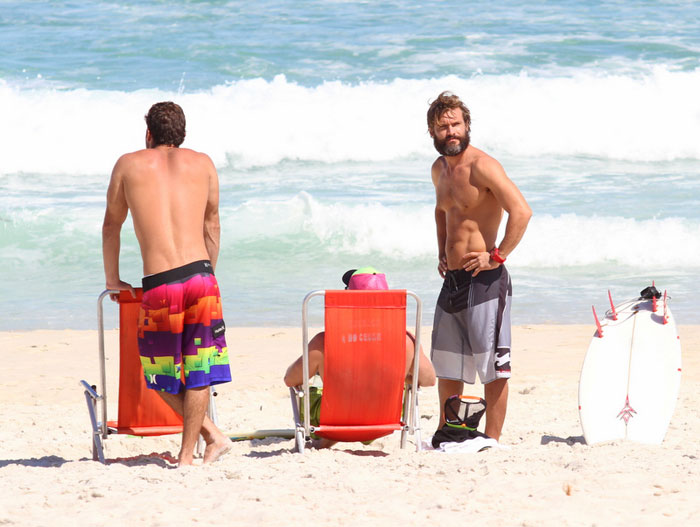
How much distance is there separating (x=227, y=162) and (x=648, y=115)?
7903mm

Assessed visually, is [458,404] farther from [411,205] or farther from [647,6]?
[647,6]

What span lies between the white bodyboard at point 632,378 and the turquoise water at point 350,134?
3.56 metres

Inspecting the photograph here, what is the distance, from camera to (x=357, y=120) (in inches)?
684

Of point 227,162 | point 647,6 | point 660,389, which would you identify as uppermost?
point 647,6

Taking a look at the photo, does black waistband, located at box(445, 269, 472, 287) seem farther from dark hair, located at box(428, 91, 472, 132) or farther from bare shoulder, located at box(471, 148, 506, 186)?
dark hair, located at box(428, 91, 472, 132)

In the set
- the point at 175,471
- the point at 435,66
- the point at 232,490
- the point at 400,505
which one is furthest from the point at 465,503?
the point at 435,66

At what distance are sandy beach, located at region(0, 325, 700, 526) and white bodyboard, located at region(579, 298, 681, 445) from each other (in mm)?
145

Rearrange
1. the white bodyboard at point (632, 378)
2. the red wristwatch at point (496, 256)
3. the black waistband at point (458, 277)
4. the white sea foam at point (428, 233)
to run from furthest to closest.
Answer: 1. the white sea foam at point (428, 233)
2. the white bodyboard at point (632, 378)
3. the black waistband at point (458, 277)
4. the red wristwatch at point (496, 256)

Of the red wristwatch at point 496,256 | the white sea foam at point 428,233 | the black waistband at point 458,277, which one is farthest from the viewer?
the white sea foam at point 428,233

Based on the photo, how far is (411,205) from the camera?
41.7ft

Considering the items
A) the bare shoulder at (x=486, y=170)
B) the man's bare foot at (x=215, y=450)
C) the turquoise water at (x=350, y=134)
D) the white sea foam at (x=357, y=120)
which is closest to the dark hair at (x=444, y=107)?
the bare shoulder at (x=486, y=170)

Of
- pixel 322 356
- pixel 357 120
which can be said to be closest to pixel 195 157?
pixel 322 356

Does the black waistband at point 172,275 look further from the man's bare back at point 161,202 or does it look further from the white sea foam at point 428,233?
the white sea foam at point 428,233

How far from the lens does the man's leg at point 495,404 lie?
180 inches
